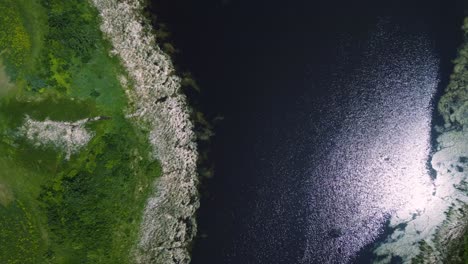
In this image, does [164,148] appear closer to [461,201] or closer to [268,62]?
[268,62]

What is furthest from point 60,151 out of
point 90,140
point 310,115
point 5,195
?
point 310,115

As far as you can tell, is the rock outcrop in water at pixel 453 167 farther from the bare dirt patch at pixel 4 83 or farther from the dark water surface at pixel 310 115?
the bare dirt patch at pixel 4 83

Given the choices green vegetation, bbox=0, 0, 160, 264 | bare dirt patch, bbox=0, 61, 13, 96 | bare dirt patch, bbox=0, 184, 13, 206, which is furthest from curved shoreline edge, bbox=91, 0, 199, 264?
bare dirt patch, bbox=0, 184, 13, 206

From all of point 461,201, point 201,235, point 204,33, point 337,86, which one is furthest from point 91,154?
point 461,201

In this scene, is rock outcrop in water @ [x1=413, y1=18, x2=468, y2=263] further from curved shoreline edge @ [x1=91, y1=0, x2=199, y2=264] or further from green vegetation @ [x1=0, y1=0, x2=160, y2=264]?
green vegetation @ [x1=0, y1=0, x2=160, y2=264]

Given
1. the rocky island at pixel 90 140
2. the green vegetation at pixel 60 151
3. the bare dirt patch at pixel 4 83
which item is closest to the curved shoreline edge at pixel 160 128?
the rocky island at pixel 90 140
